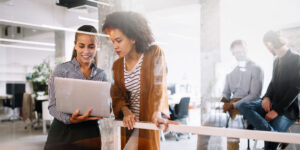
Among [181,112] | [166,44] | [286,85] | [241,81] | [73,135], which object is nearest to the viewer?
[286,85]

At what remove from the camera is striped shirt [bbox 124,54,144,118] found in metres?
2.86

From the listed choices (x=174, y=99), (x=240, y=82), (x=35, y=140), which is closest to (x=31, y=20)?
(x=35, y=140)

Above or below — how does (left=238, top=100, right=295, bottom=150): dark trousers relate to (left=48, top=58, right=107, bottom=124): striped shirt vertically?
below

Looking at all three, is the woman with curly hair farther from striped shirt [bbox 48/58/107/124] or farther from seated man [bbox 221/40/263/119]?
seated man [bbox 221/40/263/119]

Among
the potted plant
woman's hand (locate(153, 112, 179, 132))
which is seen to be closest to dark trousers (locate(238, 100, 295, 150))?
woman's hand (locate(153, 112, 179, 132))

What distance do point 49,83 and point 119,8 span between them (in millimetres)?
1093

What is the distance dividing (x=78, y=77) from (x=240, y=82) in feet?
5.18

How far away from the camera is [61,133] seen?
3.01 metres

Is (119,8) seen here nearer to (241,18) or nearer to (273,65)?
(241,18)

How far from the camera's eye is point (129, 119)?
2.92 m

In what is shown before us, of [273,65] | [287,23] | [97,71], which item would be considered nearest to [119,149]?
[97,71]

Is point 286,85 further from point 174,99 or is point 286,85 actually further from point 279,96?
point 174,99

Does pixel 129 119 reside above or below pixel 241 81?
below

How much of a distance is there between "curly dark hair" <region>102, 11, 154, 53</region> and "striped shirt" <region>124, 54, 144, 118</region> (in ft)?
0.41
